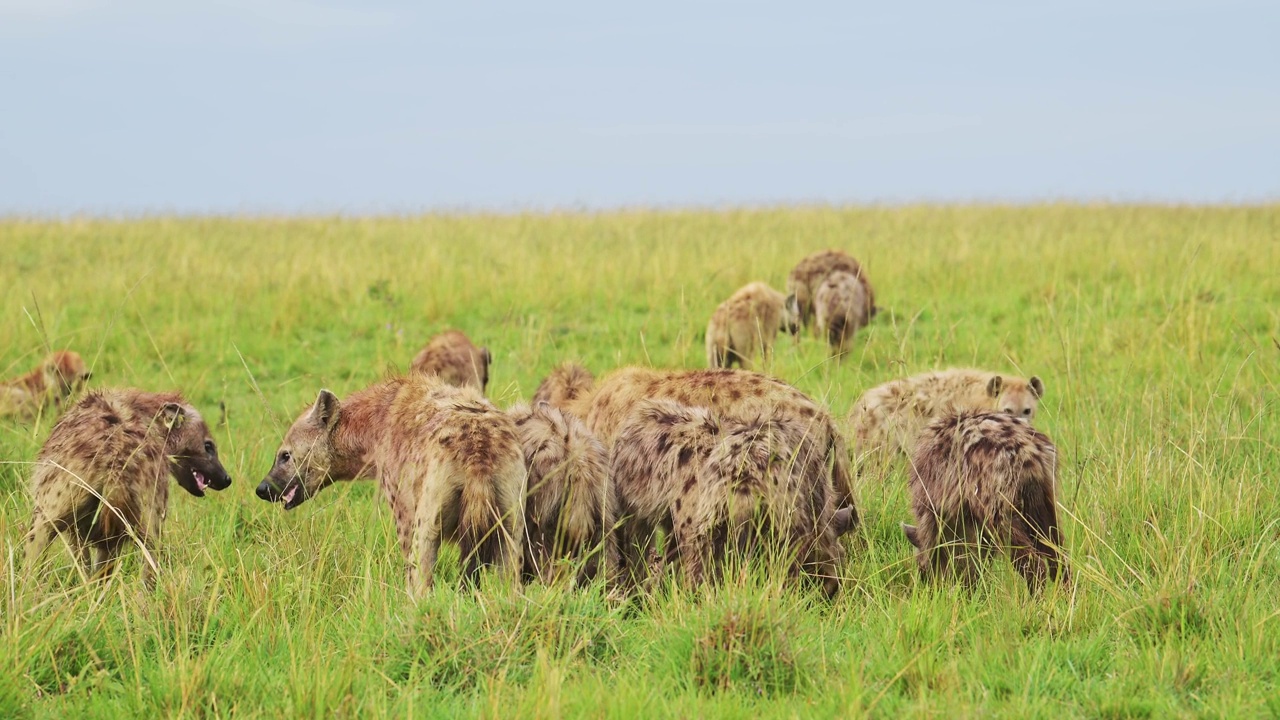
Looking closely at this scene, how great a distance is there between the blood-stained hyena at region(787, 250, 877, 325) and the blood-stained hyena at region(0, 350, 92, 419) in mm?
6478

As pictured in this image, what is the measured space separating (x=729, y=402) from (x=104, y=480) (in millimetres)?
2733

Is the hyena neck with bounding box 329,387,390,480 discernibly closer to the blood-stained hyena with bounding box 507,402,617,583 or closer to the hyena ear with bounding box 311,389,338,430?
the hyena ear with bounding box 311,389,338,430

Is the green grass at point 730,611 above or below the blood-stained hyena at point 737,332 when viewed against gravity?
below

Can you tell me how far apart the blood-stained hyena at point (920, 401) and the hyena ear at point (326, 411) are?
9.48 ft

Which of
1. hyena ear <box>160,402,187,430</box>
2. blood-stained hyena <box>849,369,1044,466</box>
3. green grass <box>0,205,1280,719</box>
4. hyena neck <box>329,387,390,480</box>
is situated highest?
hyena ear <box>160,402,187,430</box>

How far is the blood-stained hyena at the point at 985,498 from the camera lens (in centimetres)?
499

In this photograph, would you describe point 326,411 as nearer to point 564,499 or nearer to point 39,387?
point 564,499

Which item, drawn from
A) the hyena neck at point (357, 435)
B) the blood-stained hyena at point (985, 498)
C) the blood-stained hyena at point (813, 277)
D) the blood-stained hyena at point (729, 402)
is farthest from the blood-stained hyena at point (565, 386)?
the blood-stained hyena at point (813, 277)

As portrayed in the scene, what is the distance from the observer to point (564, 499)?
16.6ft

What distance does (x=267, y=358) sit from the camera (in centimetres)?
1254

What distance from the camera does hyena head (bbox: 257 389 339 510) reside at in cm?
591

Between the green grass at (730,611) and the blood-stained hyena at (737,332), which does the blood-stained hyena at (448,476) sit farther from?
the blood-stained hyena at (737,332)

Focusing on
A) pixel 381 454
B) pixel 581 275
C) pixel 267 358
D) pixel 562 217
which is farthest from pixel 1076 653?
pixel 562 217

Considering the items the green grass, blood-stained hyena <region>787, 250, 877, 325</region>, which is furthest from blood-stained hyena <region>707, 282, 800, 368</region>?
blood-stained hyena <region>787, 250, 877, 325</region>
